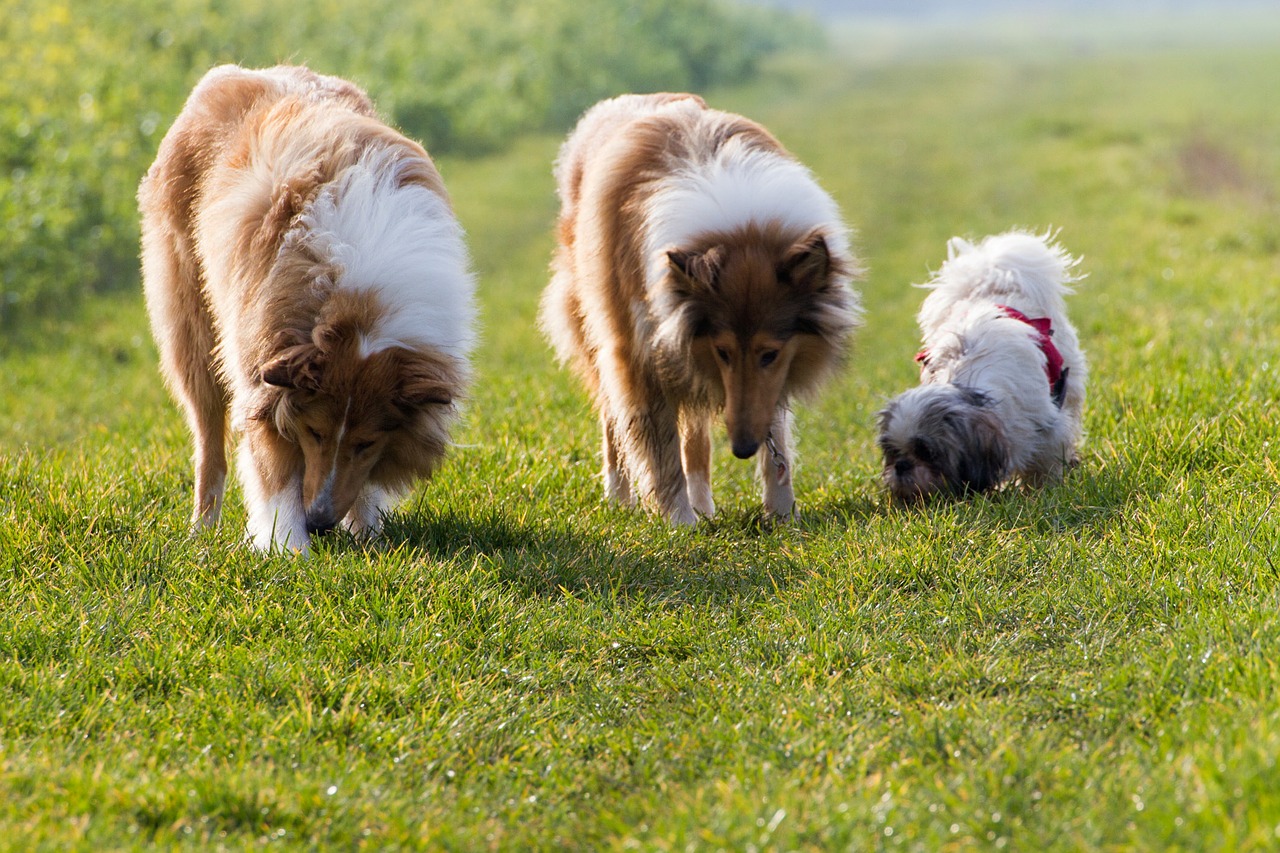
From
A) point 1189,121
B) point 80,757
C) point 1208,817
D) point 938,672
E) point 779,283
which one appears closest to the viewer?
point 1208,817

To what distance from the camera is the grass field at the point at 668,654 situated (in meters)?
3.08

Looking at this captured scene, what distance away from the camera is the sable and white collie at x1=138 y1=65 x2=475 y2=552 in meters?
4.59

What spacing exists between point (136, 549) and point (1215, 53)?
59.1 metres

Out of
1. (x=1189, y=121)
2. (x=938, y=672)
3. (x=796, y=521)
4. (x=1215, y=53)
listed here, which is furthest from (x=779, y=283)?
(x=1215, y=53)

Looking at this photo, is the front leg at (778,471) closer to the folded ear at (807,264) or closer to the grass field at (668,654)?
the grass field at (668,654)

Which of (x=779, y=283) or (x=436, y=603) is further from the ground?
(x=779, y=283)

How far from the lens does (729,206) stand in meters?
5.22

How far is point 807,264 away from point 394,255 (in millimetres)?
1674

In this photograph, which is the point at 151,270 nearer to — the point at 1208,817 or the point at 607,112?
the point at 607,112

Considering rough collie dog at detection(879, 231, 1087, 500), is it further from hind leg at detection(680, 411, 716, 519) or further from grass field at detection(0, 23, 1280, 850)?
hind leg at detection(680, 411, 716, 519)

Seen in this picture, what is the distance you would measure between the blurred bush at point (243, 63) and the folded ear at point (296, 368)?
4834 millimetres

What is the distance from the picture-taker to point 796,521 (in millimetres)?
5617

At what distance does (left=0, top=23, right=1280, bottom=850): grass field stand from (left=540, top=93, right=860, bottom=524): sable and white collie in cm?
40

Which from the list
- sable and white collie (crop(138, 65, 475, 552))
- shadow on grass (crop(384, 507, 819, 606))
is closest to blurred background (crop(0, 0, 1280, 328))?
sable and white collie (crop(138, 65, 475, 552))
